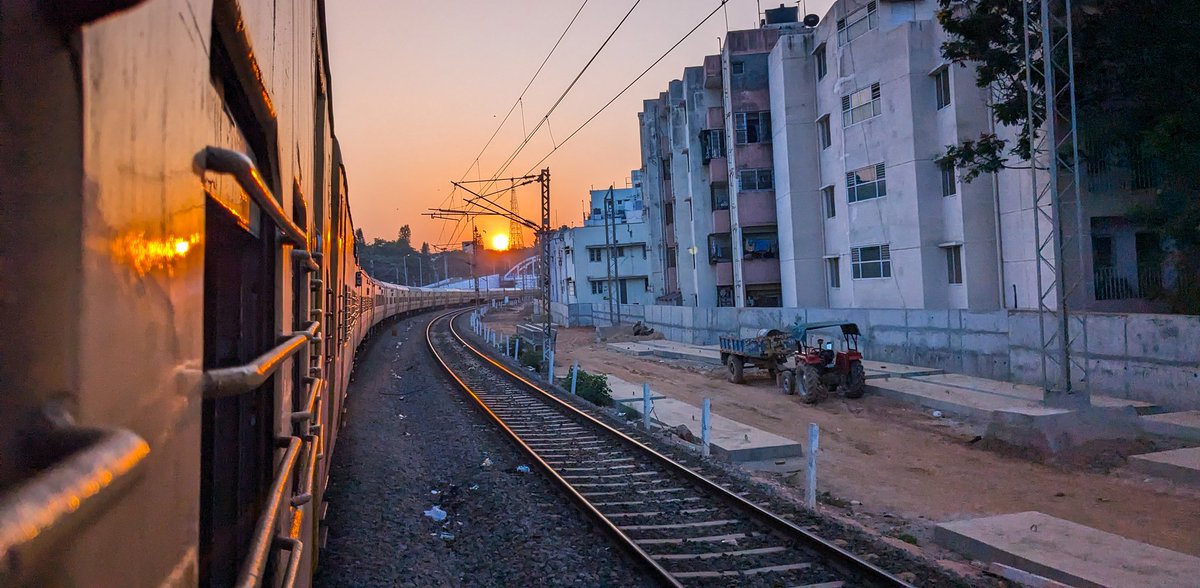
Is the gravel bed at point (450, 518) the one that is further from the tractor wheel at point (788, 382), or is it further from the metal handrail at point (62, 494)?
the tractor wheel at point (788, 382)

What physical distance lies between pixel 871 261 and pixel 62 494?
28.4 meters

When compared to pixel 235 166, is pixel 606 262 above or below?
above

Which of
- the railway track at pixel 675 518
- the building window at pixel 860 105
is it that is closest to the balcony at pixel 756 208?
the building window at pixel 860 105

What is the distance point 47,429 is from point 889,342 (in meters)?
24.7

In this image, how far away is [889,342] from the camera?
23.5m

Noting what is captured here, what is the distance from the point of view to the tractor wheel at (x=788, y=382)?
19.2m

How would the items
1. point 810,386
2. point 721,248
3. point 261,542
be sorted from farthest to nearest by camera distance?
point 721,248, point 810,386, point 261,542

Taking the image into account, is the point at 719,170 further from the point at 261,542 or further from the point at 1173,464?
the point at 261,542

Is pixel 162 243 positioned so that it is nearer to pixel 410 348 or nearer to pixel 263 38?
pixel 263 38

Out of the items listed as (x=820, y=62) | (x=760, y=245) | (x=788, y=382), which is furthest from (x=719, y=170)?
(x=788, y=382)

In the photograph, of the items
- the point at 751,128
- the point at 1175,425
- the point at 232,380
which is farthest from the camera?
the point at 751,128

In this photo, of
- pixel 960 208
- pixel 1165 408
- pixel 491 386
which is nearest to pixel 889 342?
pixel 960 208

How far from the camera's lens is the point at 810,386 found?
17875 mm

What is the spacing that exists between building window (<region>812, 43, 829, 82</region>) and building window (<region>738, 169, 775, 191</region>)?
498 cm
